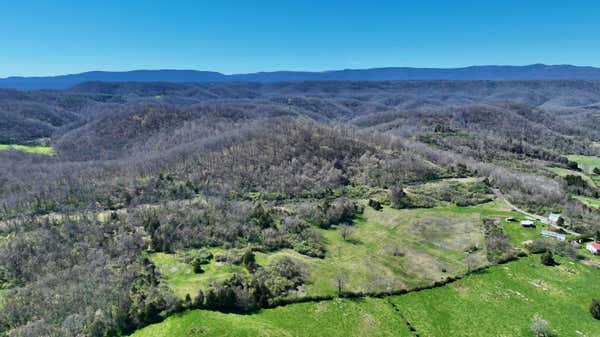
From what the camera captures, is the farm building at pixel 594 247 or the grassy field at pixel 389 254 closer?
the grassy field at pixel 389 254

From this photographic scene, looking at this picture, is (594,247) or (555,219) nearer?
(594,247)

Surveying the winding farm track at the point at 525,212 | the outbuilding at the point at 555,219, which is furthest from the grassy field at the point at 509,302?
the outbuilding at the point at 555,219

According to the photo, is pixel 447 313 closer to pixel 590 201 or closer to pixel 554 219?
pixel 554 219

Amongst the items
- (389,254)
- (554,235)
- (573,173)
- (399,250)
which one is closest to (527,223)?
(554,235)

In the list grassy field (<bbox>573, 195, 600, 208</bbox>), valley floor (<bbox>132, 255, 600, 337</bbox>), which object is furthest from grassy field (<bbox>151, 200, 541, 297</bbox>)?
grassy field (<bbox>573, 195, 600, 208</bbox>)

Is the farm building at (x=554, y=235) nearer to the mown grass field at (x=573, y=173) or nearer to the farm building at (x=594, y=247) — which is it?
the farm building at (x=594, y=247)
